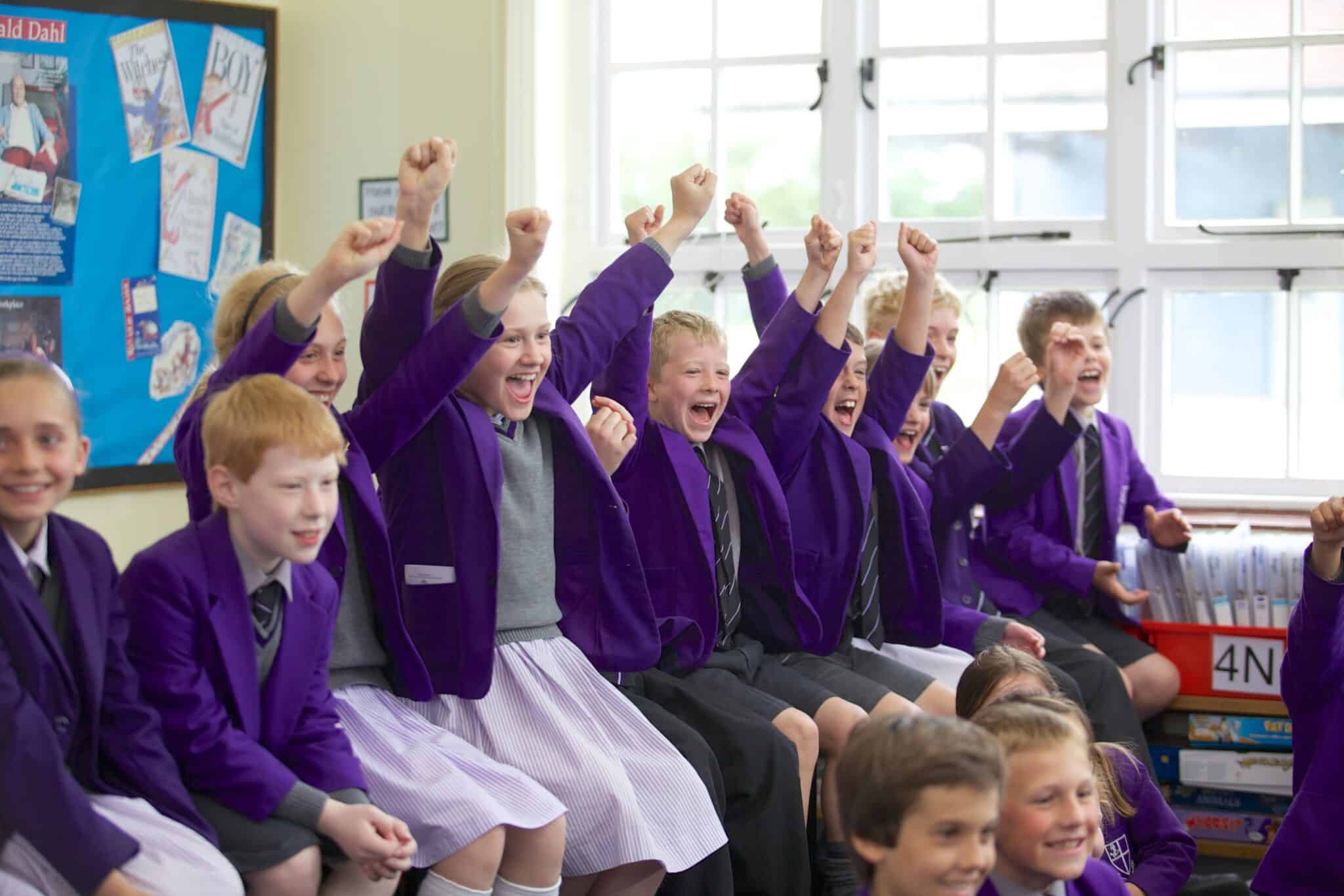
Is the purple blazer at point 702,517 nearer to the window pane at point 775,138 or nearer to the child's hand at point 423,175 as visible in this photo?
the child's hand at point 423,175

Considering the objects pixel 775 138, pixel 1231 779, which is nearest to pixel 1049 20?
pixel 775 138

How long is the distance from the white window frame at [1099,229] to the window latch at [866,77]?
0.01m

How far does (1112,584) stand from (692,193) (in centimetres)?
130

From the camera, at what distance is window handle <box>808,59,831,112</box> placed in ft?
11.9

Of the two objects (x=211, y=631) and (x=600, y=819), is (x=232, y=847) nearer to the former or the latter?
(x=211, y=631)

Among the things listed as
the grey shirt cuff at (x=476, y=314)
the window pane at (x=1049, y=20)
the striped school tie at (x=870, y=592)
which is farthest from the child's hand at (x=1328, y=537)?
the window pane at (x=1049, y=20)

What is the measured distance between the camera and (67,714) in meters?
1.52

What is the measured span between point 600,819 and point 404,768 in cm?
28

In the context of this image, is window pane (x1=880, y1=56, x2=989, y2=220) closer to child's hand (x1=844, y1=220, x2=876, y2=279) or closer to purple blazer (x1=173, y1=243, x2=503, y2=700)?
child's hand (x1=844, y1=220, x2=876, y2=279)

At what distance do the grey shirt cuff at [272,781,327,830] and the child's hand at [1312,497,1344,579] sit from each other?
1.50 meters

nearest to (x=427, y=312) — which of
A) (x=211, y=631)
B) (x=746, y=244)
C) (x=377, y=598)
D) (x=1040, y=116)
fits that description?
(x=377, y=598)

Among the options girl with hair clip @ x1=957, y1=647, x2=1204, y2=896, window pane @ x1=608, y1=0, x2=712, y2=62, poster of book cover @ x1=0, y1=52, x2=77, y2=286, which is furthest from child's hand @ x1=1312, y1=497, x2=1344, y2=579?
poster of book cover @ x1=0, y1=52, x2=77, y2=286

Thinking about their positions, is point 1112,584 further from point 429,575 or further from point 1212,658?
point 429,575

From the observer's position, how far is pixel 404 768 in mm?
1841
